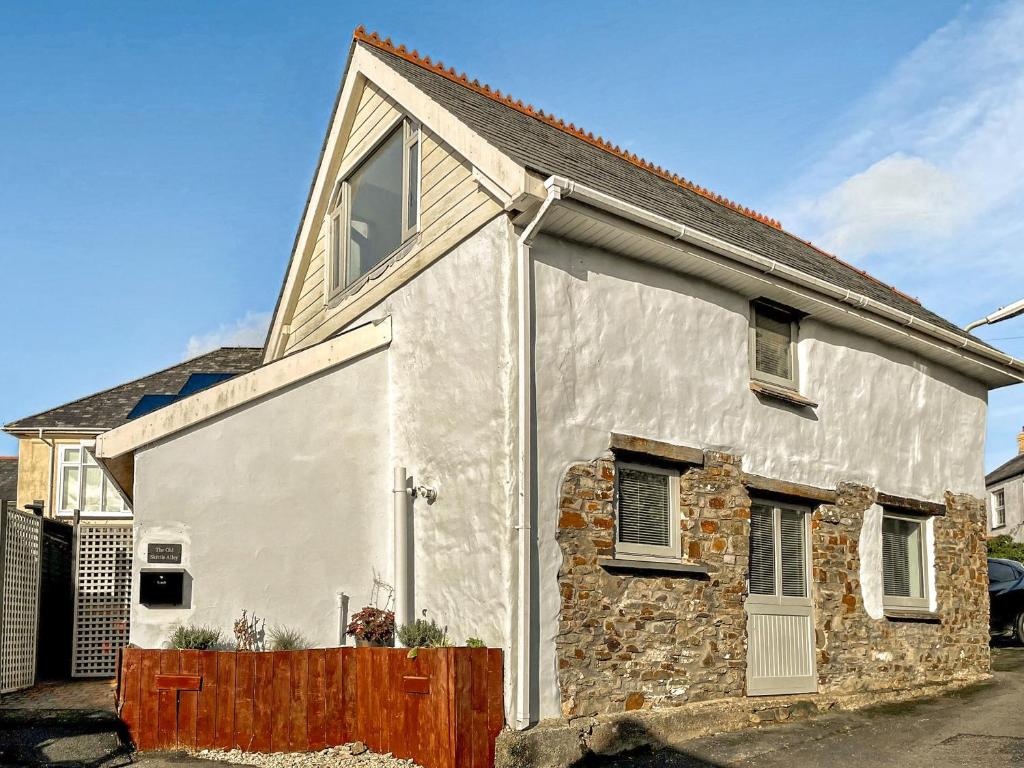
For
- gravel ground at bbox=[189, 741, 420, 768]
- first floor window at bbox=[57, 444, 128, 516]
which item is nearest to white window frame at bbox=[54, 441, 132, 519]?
first floor window at bbox=[57, 444, 128, 516]

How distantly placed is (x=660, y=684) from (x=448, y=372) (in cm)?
338

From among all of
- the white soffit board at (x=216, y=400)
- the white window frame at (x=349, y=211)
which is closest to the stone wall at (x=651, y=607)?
the white soffit board at (x=216, y=400)

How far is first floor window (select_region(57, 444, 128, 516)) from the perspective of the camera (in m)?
22.9

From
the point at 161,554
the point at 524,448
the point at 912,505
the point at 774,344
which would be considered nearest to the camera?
the point at 524,448

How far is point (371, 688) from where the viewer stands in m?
8.57

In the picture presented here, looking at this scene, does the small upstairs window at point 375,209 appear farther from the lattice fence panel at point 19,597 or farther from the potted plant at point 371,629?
the lattice fence panel at point 19,597

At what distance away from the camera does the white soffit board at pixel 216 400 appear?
9.65m

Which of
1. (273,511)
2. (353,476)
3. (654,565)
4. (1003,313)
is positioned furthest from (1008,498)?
(273,511)

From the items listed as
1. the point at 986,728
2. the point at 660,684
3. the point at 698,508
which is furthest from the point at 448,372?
the point at 986,728

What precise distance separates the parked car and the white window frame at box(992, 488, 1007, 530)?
20087mm

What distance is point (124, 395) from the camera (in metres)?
23.5

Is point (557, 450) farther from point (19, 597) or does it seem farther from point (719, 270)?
point (19, 597)

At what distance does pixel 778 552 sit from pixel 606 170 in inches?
177

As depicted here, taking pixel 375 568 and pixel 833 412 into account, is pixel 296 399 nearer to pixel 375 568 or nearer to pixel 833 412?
pixel 375 568
